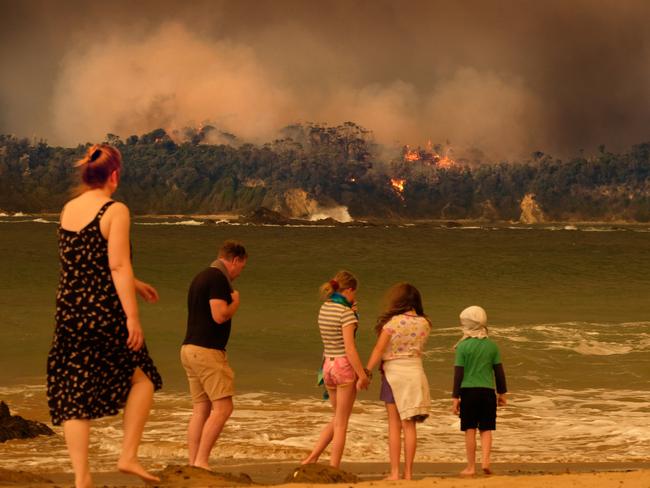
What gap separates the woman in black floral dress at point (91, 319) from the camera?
5926 millimetres

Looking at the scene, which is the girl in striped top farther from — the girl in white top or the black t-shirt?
the black t-shirt

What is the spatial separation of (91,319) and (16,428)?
615 centimetres

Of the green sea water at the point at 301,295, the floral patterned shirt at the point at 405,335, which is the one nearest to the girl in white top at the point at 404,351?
the floral patterned shirt at the point at 405,335

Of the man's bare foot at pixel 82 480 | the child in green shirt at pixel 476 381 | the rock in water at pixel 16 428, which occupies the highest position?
the child in green shirt at pixel 476 381

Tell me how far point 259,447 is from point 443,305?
41110 mm

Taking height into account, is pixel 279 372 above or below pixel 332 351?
below

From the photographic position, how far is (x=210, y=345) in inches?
320

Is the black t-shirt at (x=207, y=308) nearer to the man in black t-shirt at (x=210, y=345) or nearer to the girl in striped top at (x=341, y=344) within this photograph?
the man in black t-shirt at (x=210, y=345)

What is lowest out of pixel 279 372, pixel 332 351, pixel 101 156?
pixel 279 372

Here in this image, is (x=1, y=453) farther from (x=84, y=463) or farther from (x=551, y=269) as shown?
(x=551, y=269)

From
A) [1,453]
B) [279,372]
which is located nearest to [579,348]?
[279,372]

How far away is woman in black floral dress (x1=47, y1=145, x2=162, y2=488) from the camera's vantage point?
5.93 metres

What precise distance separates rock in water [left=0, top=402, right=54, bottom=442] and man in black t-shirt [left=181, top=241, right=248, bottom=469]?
12.4 feet

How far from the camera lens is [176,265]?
95.9 m
